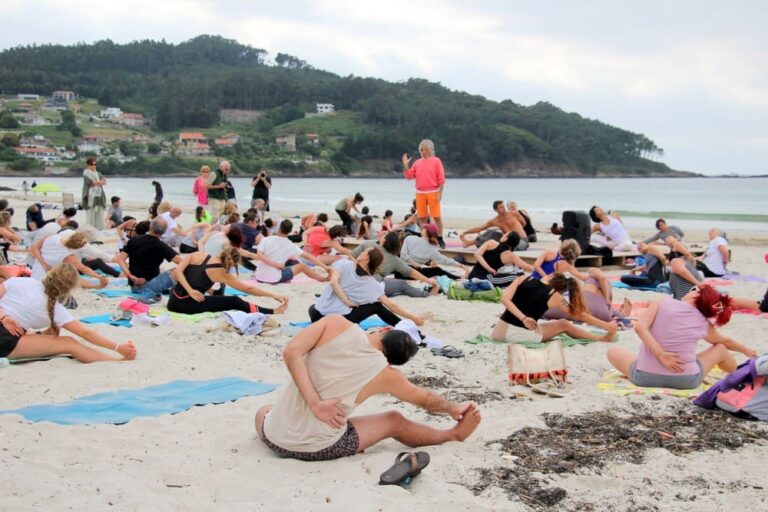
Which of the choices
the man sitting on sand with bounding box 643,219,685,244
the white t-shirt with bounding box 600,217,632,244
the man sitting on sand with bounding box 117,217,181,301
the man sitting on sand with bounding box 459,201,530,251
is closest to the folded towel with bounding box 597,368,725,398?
the man sitting on sand with bounding box 117,217,181,301

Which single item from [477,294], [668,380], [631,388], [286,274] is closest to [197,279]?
[286,274]

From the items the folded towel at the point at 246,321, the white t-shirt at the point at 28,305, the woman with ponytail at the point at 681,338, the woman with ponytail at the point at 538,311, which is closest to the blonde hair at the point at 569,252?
the woman with ponytail at the point at 538,311

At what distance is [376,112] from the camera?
121 m

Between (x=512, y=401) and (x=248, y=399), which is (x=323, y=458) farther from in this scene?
(x=512, y=401)

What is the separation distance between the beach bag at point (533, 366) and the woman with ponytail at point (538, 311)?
Result: 142 cm

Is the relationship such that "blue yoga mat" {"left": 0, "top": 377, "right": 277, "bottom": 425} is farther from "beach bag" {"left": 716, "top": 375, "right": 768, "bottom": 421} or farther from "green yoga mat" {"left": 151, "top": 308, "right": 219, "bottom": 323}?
"beach bag" {"left": 716, "top": 375, "right": 768, "bottom": 421}

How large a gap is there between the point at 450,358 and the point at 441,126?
108359 millimetres

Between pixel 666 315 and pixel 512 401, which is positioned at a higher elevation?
pixel 666 315

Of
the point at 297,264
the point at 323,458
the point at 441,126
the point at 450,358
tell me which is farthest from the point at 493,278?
the point at 441,126

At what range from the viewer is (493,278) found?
10461 millimetres

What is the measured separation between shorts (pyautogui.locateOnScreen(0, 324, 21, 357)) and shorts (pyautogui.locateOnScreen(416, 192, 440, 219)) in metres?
9.38

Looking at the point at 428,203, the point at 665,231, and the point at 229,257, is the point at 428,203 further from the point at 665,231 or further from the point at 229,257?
the point at 229,257

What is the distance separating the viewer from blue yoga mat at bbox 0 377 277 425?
4.87 meters

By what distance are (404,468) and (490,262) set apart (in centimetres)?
691
